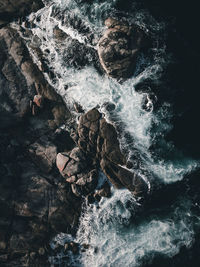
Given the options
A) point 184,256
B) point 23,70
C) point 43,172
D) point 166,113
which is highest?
point 23,70

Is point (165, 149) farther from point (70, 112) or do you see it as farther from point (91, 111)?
point (70, 112)

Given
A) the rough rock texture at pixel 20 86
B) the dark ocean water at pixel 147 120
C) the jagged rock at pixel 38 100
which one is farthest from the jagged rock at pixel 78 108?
the jagged rock at pixel 38 100

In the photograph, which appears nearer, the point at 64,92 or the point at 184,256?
the point at 184,256

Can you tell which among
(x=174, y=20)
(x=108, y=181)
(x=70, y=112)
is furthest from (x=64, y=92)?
(x=174, y=20)

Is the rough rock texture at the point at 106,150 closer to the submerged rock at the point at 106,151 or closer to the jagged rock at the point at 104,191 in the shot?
the submerged rock at the point at 106,151

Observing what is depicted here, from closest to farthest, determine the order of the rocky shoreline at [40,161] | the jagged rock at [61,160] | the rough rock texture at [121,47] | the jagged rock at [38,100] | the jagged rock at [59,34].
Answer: the rocky shoreline at [40,161]
the rough rock texture at [121,47]
the jagged rock at [61,160]
the jagged rock at [38,100]
the jagged rock at [59,34]

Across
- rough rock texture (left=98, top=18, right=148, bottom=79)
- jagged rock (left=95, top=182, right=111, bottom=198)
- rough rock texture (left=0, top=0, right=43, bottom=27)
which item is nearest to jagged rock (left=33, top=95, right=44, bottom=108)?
rough rock texture (left=98, top=18, right=148, bottom=79)
